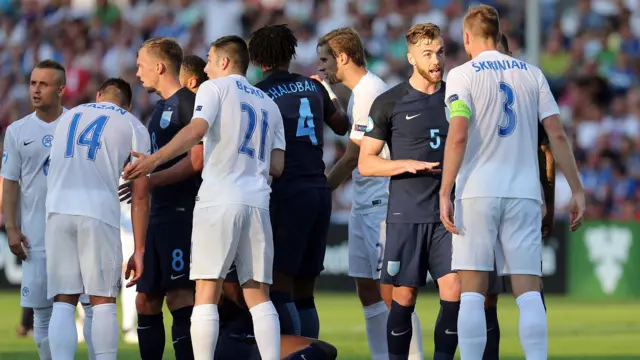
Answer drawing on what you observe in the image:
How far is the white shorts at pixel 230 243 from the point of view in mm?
8906

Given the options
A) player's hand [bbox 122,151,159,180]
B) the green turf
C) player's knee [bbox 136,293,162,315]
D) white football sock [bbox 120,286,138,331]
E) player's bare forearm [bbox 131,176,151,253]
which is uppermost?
player's hand [bbox 122,151,159,180]

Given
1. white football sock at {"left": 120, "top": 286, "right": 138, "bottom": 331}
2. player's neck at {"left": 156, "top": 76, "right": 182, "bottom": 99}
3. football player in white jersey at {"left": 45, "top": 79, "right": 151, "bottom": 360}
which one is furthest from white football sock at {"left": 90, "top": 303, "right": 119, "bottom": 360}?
white football sock at {"left": 120, "top": 286, "right": 138, "bottom": 331}

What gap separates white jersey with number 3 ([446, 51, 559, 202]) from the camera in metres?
8.64

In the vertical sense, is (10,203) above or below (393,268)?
above

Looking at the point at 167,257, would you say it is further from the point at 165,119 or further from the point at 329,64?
the point at 329,64

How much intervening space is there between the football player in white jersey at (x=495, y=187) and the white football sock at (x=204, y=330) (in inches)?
66.8

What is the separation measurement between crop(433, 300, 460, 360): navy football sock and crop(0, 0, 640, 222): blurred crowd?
46.7 feet

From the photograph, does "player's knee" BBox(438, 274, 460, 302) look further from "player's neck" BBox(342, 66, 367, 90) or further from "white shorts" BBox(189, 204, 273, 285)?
"player's neck" BBox(342, 66, 367, 90)

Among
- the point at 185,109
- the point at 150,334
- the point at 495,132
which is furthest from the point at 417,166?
the point at 150,334

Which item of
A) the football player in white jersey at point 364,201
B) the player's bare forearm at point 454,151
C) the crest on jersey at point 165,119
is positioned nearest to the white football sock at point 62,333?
the crest on jersey at point 165,119

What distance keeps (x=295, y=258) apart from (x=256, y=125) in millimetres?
1289

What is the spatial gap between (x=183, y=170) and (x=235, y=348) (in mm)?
1392

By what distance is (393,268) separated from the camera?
9.59 meters

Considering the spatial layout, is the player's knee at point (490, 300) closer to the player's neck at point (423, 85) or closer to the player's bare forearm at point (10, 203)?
the player's neck at point (423, 85)
